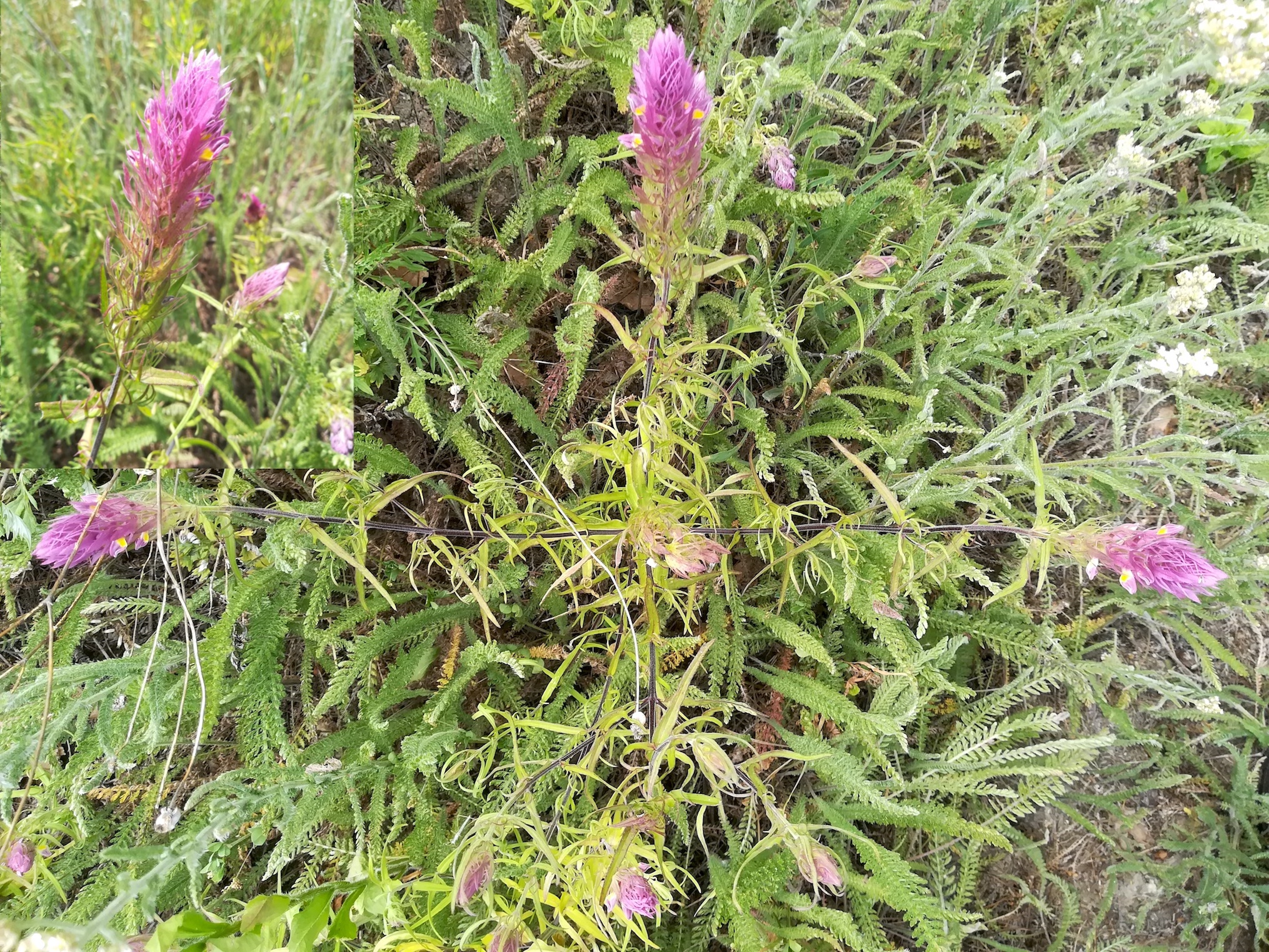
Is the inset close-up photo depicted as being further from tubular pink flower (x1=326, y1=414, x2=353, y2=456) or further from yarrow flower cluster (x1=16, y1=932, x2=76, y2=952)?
yarrow flower cluster (x1=16, y1=932, x2=76, y2=952)

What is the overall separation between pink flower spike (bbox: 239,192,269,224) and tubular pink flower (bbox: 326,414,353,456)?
467 mm

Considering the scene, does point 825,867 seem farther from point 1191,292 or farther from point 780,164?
point 780,164

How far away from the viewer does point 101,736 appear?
166 centimetres

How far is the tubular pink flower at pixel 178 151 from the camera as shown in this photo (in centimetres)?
130

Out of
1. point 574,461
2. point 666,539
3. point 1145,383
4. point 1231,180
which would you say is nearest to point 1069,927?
point 1145,383

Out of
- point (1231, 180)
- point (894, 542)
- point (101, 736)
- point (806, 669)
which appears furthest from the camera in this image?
point (1231, 180)

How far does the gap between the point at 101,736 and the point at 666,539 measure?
60.2 inches

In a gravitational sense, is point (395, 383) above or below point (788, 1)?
below

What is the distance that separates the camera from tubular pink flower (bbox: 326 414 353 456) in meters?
1.66

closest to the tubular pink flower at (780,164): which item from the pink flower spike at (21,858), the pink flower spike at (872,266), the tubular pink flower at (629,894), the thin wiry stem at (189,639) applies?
the pink flower spike at (872,266)

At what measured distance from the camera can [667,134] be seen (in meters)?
0.97

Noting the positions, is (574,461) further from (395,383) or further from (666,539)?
(395,383)

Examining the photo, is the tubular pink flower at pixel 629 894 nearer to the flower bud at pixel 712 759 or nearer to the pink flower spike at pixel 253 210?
the flower bud at pixel 712 759

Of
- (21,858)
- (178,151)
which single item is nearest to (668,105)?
(178,151)
